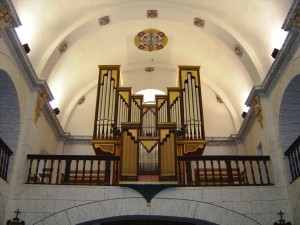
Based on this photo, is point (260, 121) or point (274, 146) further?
point (260, 121)

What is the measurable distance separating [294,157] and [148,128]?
465 cm

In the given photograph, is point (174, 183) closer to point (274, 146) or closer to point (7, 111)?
point (274, 146)

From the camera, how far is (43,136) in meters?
12.3

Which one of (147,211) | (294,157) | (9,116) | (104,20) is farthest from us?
(104,20)

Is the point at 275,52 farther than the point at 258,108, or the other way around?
the point at 258,108

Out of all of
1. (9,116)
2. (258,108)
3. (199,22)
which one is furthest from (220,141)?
(9,116)

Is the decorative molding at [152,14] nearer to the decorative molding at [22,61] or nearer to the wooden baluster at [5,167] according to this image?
the decorative molding at [22,61]

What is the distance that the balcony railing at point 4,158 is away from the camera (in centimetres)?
922

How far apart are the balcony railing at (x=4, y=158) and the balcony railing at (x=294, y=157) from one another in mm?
7112

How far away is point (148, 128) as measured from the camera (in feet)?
40.4

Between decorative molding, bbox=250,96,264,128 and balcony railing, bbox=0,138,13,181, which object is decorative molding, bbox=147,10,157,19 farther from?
balcony railing, bbox=0,138,13,181

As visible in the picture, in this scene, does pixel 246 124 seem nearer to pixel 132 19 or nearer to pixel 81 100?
pixel 132 19

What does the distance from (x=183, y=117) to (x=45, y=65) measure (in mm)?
4623

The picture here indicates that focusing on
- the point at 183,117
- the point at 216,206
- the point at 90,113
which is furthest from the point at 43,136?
the point at 216,206
